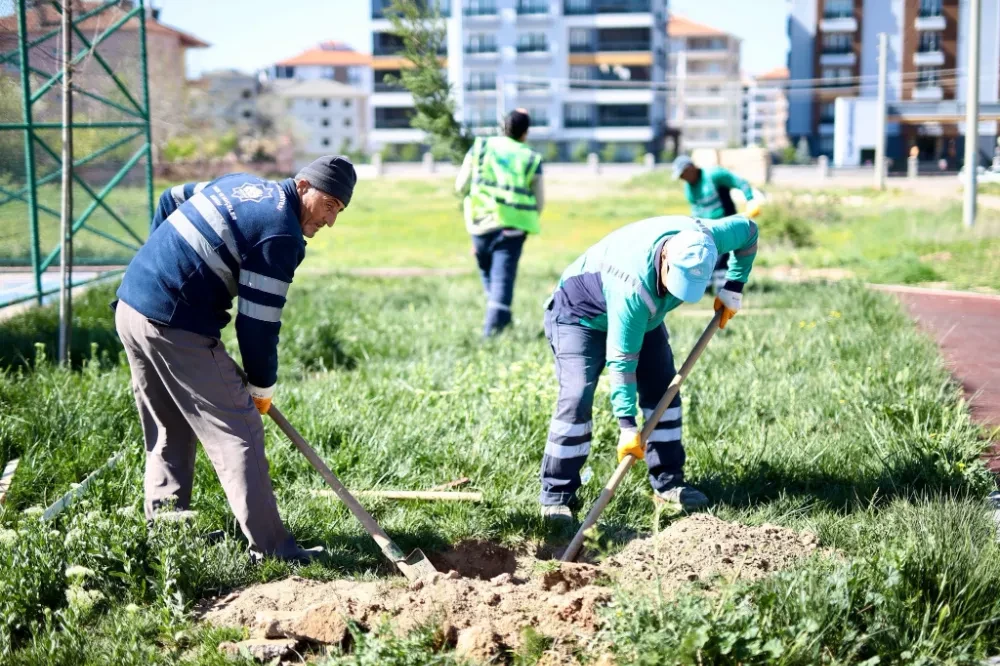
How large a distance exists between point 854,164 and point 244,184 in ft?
206

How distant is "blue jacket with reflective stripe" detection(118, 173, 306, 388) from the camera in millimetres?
4188

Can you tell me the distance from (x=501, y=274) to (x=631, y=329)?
4.33 m

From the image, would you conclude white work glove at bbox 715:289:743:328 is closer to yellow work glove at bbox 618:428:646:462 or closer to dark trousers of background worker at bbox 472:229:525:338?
yellow work glove at bbox 618:428:646:462

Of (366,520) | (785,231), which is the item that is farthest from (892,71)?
(366,520)

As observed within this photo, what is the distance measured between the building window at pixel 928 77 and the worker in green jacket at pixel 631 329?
7304 centimetres

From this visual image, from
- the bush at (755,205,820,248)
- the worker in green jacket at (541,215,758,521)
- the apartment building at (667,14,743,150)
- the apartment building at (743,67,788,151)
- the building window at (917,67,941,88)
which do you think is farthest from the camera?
the apartment building at (743,67,788,151)

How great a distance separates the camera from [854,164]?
6278 centimetres

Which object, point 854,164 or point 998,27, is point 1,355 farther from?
point 998,27

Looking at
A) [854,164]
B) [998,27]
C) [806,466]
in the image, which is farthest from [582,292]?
[998,27]

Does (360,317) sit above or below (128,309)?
below

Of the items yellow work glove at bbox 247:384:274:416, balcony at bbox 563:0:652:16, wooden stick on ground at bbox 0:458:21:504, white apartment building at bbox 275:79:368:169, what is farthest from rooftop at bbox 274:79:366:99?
yellow work glove at bbox 247:384:274:416

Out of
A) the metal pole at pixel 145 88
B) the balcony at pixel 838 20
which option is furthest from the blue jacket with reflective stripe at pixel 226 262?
the balcony at pixel 838 20

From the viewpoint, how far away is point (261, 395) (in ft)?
14.9

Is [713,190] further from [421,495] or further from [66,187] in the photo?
[421,495]
